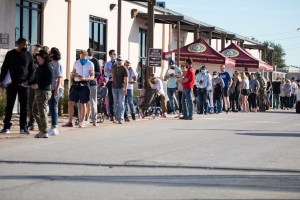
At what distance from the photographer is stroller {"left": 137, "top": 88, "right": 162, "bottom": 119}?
22.2 metres

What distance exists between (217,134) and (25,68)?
4701 mm

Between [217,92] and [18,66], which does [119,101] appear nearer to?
[18,66]

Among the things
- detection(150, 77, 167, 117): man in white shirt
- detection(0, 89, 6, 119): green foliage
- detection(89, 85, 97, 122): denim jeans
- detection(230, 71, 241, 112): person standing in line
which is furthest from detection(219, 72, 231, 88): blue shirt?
detection(0, 89, 6, 119): green foliage

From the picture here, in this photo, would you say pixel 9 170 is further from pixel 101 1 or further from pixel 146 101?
pixel 101 1

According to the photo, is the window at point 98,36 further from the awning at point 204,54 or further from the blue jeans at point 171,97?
the blue jeans at point 171,97

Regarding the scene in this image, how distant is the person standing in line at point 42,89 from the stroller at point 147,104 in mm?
8295

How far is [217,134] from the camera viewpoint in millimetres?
16047

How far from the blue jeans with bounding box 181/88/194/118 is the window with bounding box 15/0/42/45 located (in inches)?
237

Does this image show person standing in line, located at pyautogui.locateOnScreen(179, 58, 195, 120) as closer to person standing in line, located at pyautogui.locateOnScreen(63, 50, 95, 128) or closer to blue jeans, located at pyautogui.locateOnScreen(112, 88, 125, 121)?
blue jeans, located at pyautogui.locateOnScreen(112, 88, 125, 121)

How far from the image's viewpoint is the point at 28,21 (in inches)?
955

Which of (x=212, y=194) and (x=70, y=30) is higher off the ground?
(x=70, y=30)

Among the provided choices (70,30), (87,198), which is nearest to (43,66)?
(87,198)

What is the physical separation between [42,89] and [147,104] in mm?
→ 8499

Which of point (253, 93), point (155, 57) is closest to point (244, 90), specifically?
point (253, 93)
